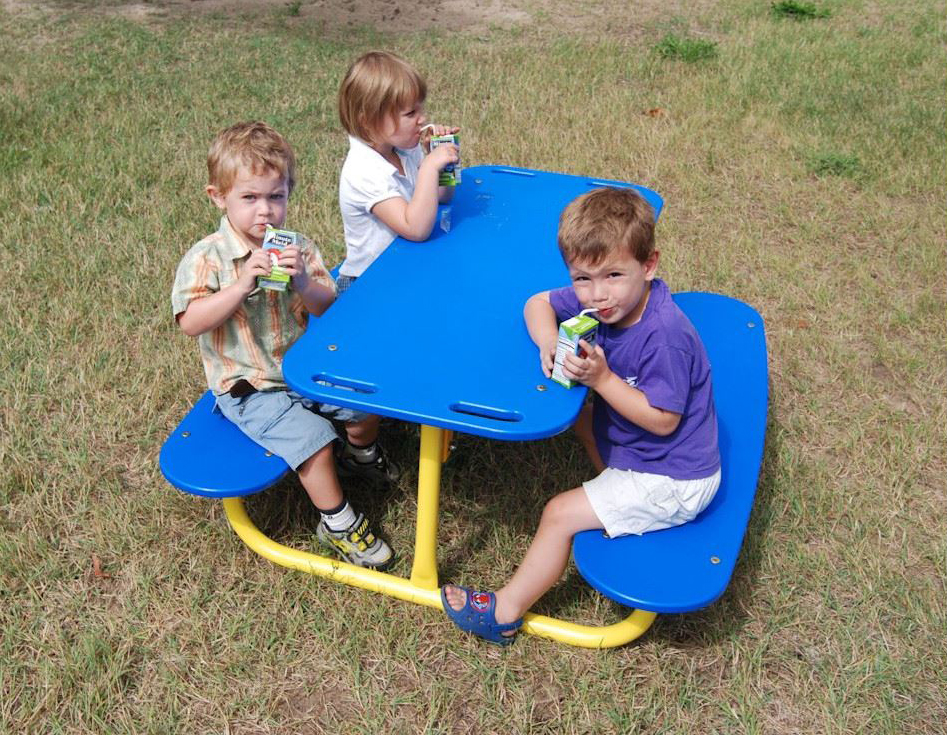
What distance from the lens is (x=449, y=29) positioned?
7.89 m

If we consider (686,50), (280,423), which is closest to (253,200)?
(280,423)

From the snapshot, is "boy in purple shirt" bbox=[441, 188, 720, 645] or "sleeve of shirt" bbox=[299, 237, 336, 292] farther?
"sleeve of shirt" bbox=[299, 237, 336, 292]

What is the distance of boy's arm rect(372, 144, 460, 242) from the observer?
9.03 feet

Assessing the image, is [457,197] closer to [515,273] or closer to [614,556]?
[515,273]

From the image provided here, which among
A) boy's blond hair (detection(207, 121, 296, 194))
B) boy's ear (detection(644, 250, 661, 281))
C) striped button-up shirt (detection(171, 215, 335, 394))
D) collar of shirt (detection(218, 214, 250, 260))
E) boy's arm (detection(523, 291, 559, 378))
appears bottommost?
striped button-up shirt (detection(171, 215, 335, 394))

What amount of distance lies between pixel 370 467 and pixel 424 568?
49 cm

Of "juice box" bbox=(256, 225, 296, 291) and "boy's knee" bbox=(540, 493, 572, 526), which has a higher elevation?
"juice box" bbox=(256, 225, 296, 291)

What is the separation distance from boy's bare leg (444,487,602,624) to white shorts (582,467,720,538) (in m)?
0.04

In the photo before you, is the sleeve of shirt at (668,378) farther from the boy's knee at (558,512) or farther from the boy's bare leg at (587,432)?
the boy's bare leg at (587,432)

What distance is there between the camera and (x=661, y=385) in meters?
2.09

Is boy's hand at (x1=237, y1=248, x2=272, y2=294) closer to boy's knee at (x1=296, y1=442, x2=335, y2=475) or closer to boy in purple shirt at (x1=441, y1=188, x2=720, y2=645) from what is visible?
boy's knee at (x1=296, y1=442, x2=335, y2=475)

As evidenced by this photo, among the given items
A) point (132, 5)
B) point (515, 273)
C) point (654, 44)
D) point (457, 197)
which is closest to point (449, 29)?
point (654, 44)

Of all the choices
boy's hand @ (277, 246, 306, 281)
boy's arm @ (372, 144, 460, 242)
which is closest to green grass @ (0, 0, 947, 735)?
boy's arm @ (372, 144, 460, 242)

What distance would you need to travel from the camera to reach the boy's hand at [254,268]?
2254 millimetres
